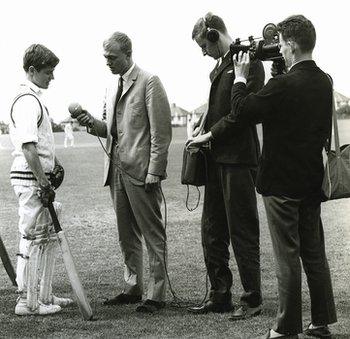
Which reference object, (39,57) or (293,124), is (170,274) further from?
(293,124)

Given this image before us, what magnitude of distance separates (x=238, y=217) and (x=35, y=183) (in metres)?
1.75

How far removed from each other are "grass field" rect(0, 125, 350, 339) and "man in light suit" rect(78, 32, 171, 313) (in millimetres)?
350

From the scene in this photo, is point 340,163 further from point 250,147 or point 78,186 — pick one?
point 78,186

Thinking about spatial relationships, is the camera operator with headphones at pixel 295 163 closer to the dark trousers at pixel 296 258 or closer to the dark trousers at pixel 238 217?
the dark trousers at pixel 296 258

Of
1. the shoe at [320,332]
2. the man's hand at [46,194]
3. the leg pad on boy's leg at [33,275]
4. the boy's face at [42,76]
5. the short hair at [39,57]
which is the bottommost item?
the shoe at [320,332]

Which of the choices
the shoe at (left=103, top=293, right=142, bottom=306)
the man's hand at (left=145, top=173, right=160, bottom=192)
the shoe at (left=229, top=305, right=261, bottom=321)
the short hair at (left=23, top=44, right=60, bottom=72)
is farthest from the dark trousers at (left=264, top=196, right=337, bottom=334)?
the short hair at (left=23, top=44, right=60, bottom=72)

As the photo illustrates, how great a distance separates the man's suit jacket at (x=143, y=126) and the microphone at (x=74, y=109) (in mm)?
351

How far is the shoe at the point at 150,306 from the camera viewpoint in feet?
20.7

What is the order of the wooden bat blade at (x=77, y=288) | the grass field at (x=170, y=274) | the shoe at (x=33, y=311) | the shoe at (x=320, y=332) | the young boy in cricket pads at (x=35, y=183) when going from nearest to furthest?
the shoe at (x=320, y=332) < the grass field at (x=170, y=274) < the wooden bat blade at (x=77, y=288) < the young boy in cricket pads at (x=35, y=183) < the shoe at (x=33, y=311)

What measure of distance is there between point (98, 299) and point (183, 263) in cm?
172

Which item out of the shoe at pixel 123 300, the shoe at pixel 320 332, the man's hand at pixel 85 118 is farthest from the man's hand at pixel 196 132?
the shoe at pixel 320 332

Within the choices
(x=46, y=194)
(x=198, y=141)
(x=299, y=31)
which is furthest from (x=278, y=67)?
(x=46, y=194)

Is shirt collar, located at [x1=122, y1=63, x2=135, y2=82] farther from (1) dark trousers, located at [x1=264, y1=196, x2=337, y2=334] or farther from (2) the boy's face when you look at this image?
(1) dark trousers, located at [x1=264, y1=196, x2=337, y2=334]

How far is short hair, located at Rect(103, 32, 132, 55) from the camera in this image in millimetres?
6387
